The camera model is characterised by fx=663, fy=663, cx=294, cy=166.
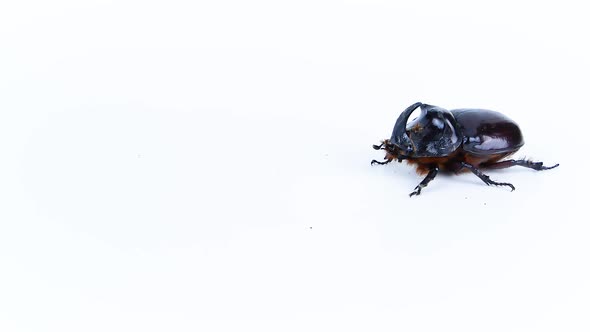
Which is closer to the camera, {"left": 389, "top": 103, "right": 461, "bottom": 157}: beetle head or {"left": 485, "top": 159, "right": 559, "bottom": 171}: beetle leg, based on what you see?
{"left": 389, "top": 103, "right": 461, "bottom": 157}: beetle head

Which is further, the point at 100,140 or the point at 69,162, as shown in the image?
the point at 100,140

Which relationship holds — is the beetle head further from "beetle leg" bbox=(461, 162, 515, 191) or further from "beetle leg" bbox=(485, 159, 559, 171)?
"beetle leg" bbox=(485, 159, 559, 171)

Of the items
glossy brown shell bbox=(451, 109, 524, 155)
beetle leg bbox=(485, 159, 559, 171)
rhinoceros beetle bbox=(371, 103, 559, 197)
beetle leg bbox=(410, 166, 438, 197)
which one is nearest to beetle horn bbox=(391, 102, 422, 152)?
rhinoceros beetle bbox=(371, 103, 559, 197)

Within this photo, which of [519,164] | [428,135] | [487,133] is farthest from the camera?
[519,164]

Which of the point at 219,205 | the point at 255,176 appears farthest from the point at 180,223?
the point at 255,176

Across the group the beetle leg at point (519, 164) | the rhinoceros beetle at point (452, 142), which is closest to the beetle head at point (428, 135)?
the rhinoceros beetle at point (452, 142)

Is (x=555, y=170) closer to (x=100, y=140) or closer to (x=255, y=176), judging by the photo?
(x=255, y=176)

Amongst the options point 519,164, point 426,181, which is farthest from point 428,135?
point 519,164

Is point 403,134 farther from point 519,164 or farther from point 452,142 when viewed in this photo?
point 519,164
